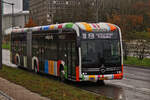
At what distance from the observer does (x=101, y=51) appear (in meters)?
14.8

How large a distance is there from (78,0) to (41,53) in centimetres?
3016

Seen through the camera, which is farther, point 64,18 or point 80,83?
point 64,18

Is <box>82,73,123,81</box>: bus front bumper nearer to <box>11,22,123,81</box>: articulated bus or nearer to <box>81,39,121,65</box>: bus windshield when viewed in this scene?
<box>11,22,123,81</box>: articulated bus

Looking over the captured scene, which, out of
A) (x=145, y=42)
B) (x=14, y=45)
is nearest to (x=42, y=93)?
(x=14, y=45)

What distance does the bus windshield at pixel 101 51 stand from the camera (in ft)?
47.7

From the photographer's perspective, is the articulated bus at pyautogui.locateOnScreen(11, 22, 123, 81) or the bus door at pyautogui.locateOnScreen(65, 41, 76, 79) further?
the bus door at pyautogui.locateOnScreen(65, 41, 76, 79)

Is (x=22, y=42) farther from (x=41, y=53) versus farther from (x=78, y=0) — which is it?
(x=78, y=0)

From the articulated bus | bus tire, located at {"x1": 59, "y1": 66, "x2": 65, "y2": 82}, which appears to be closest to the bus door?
the articulated bus

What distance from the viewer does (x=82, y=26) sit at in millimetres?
14914

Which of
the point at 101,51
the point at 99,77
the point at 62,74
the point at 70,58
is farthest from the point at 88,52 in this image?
the point at 62,74

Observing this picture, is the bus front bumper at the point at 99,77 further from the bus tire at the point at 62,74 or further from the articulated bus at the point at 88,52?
the bus tire at the point at 62,74

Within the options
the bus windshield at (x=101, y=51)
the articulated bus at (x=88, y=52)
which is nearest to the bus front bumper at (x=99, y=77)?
the articulated bus at (x=88, y=52)

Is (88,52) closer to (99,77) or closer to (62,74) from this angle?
(99,77)

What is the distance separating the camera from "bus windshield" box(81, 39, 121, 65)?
14547mm
